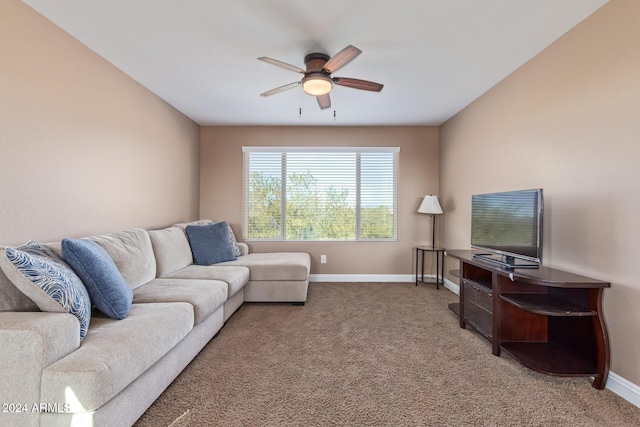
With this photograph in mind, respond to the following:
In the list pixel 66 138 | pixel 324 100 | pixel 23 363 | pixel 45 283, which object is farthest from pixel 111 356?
pixel 324 100

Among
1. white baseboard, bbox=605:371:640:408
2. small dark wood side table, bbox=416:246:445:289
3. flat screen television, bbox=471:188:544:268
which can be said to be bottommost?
white baseboard, bbox=605:371:640:408

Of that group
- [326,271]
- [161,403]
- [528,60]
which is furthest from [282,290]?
[528,60]

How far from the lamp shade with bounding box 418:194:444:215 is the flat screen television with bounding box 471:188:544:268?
4.40 feet

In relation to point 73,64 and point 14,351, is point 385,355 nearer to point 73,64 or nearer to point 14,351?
point 14,351

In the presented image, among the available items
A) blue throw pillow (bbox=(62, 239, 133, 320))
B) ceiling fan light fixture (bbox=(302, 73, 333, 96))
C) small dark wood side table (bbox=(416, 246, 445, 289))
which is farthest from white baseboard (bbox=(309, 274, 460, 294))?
blue throw pillow (bbox=(62, 239, 133, 320))

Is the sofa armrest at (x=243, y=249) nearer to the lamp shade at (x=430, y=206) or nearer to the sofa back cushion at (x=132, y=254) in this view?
the sofa back cushion at (x=132, y=254)

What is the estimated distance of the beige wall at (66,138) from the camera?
178cm

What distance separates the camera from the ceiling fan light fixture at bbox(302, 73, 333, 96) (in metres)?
2.34

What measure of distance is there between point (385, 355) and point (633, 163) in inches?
79.5

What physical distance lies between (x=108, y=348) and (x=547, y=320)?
293 cm

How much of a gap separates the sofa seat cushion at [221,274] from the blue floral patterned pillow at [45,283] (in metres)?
1.26

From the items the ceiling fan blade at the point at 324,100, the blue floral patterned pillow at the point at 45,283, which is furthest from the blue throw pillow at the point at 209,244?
the ceiling fan blade at the point at 324,100

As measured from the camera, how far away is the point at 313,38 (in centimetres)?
220

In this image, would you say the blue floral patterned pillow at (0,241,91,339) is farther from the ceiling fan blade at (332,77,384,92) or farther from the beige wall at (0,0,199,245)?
the ceiling fan blade at (332,77,384,92)
